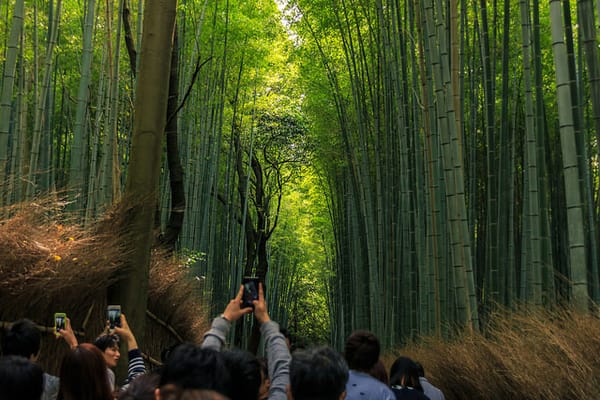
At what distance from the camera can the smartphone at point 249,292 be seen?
182cm

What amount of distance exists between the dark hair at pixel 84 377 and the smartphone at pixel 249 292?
40 centimetres

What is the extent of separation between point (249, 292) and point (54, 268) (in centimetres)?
172

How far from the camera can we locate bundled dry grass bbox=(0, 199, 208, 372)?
10.0 feet

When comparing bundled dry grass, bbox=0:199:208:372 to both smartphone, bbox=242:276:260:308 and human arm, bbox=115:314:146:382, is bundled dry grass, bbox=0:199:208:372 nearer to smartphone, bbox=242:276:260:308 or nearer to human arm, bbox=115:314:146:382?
human arm, bbox=115:314:146:382

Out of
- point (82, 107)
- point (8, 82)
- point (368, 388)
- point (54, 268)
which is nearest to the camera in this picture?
point (368, 388)

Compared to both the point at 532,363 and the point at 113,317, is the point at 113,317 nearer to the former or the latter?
the point at 113,317

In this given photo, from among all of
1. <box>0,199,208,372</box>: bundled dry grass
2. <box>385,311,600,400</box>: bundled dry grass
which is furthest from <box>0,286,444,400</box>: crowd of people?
<box>0,199,208,372</box>: bundled dry grass

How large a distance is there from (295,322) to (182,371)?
79.1 ft

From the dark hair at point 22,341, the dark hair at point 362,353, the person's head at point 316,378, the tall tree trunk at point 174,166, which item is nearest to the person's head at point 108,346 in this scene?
the dark hair at point 22,341

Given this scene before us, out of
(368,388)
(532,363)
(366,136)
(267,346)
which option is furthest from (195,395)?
(366,136)

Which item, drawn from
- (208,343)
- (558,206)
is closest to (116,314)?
(208,343)

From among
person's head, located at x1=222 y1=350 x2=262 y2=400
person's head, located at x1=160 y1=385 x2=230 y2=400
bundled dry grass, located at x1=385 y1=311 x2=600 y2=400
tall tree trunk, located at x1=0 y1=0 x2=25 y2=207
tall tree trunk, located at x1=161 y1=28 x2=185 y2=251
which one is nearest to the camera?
person's head, located at x1=160 y1=385 x2=230 y2=400

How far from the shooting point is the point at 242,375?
5.11ft

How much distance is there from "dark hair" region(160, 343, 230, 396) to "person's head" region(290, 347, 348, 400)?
0.26m
